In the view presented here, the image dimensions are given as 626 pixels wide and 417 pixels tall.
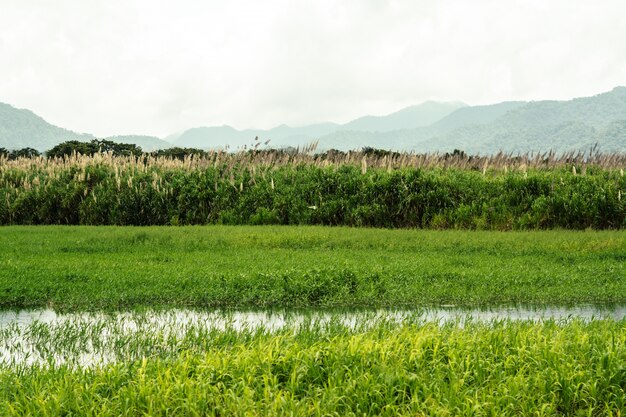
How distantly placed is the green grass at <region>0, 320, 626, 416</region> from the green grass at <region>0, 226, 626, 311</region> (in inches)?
161

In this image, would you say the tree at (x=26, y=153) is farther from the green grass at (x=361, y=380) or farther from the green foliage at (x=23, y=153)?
the green grass at (x=361, y=380)

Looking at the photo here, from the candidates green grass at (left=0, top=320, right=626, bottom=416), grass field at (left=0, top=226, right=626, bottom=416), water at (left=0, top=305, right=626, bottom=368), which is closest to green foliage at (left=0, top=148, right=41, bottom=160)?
grass field at (left=0, top=226, right=626, bottom=416)

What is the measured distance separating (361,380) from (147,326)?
4.41 meters

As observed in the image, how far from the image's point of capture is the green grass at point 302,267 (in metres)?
12.2

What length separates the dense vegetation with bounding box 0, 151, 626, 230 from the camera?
21.3 m

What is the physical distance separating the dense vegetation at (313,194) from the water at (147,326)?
379 inches

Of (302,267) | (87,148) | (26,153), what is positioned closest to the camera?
(302,267)

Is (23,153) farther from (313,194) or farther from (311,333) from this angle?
(311,333)

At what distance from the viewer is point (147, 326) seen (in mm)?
10148

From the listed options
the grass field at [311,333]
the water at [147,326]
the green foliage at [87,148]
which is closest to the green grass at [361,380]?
the grass field at [311,333]

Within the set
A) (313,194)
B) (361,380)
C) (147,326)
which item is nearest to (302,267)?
(147,326)

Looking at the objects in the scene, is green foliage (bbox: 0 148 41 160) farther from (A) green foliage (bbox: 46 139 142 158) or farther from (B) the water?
(B) the water

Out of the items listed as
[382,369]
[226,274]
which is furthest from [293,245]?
[382,369]

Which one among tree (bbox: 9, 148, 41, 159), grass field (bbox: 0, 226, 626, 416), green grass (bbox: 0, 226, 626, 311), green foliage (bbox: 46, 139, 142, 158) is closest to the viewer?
grass field (bbox: 0, 226, 626, 416)
